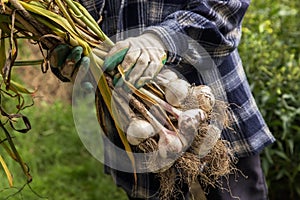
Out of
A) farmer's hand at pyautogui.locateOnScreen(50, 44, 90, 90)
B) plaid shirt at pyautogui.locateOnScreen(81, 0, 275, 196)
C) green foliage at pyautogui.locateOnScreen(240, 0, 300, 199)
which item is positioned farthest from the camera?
green foliage at pyautogui.locateOnScreen(240, 0, 300, 199)

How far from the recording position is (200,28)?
5.21 ft

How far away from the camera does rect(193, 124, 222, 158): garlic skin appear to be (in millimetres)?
1468

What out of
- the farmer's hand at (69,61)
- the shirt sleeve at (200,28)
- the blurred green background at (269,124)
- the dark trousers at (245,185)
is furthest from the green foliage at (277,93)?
the farmer's hand at (69,61)

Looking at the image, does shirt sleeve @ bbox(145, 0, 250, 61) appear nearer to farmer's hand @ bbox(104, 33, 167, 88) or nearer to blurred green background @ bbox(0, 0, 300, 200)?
farmer's hand @ bbox(104, 33, 167, 88)

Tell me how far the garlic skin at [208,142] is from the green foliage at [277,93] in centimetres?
113

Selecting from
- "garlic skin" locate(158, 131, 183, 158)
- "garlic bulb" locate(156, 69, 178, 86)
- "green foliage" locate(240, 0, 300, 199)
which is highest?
"garlic bulb" locate(156, 69, 178, 86)

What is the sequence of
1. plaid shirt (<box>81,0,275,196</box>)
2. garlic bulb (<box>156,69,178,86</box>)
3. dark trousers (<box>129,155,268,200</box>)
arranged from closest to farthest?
garlic bulb (<box>156,69,178,86</box>) → plaid shirt (<box>81,0,275,196</box>) → dark trousers (<box>129,155,268,200</box>)

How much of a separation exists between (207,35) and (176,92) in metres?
0.24

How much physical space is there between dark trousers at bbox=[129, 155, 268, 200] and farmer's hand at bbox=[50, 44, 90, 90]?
0.58m

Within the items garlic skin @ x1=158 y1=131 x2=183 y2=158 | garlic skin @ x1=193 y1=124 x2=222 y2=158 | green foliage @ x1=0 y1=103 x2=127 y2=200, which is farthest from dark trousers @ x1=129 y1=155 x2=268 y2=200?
green foliage @ x1=0 y1=103 x2=127 y2=200

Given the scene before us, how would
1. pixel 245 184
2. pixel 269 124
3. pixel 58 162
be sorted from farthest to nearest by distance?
pixel 58 162
pixel 269 124
pixel 245 184

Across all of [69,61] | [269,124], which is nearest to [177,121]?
[69,61]

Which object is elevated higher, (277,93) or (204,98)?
A: (204,98)

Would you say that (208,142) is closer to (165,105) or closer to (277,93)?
(165,105)
